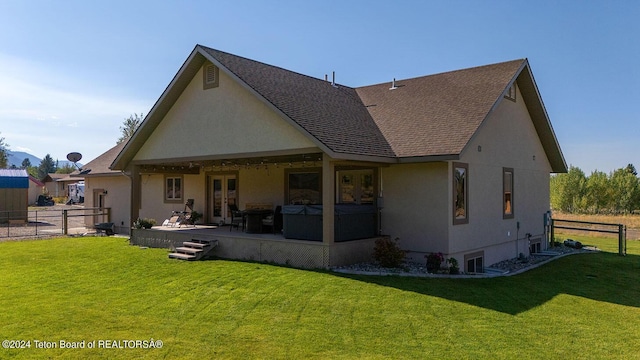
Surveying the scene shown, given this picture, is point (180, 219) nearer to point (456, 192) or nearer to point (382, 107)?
point (382, 107)

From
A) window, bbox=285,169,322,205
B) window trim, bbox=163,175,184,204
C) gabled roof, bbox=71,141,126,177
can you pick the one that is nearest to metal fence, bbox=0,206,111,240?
gabled roof, bbox=71,141,126,177

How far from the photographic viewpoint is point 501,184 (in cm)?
1506

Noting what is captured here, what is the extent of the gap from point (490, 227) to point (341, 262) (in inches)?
220

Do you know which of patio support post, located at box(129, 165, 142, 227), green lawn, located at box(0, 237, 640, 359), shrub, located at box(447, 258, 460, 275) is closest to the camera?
green lawn, located at box(0, 237, 640, 359)

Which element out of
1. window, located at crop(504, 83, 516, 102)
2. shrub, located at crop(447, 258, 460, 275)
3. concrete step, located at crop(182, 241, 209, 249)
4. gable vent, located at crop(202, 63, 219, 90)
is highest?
gable vent, located at crop(202, 63, 219, 90)

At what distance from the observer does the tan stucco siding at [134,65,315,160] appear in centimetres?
1294

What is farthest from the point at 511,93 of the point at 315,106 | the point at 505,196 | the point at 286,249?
the point at 286,249

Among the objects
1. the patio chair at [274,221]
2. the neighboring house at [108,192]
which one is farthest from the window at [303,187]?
the neighboring house at [108,192]

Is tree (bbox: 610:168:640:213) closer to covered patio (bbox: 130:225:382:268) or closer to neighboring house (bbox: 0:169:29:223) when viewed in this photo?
covered patio (bbox: 130:225:382:268)

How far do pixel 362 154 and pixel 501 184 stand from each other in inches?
235

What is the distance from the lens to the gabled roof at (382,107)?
40.3ft

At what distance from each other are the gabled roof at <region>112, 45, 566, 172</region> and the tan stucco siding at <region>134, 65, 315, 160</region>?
44 cm

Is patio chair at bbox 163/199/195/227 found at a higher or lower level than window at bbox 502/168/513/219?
lower

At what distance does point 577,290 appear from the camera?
10516mm
